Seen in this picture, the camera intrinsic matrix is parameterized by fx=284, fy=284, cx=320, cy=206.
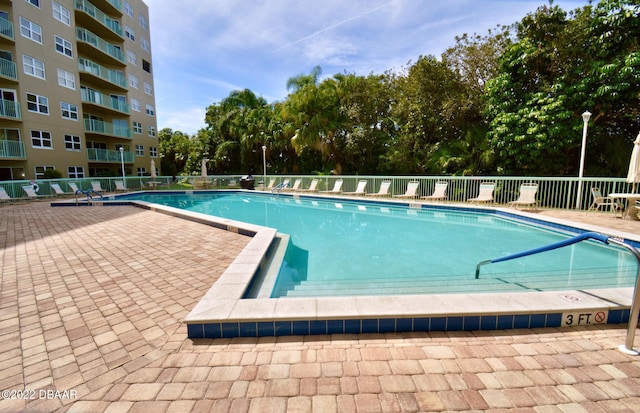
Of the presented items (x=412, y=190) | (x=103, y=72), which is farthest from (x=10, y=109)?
(x=412, y=190)

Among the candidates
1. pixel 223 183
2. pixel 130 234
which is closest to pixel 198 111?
pixel 223 183

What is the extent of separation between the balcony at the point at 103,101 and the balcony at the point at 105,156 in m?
3.34

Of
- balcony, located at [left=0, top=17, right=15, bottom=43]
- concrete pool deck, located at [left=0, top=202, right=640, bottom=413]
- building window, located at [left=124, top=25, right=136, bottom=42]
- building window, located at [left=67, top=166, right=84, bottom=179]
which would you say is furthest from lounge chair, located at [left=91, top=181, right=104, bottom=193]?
concrete pool deck, located at [left=0, top=202, right=640, bottom=413]

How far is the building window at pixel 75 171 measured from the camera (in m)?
19.0

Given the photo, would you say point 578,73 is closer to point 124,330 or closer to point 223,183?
point 124,330

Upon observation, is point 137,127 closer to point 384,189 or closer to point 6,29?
point 6,29

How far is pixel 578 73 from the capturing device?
1109cm

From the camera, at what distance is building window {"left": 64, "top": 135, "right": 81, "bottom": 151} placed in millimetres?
18766

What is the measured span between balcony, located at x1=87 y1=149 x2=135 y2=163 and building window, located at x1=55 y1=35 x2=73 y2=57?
6329 millimetres

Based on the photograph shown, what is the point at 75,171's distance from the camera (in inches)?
767

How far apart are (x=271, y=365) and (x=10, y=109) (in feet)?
72.4

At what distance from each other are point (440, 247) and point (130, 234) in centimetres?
704

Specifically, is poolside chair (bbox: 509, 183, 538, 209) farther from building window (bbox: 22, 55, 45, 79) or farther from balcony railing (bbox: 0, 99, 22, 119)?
building window (bbox: 22, 55, 45, 79)

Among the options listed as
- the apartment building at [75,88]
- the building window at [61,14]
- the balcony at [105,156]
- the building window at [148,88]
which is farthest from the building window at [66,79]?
the building window at [148,88]
